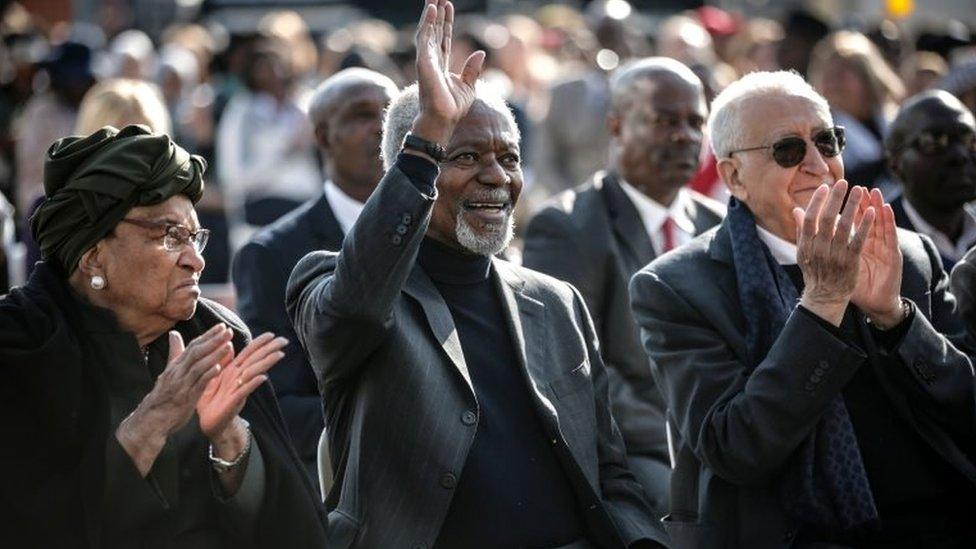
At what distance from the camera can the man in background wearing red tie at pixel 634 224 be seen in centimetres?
821

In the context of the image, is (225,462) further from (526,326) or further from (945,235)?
(945,235)

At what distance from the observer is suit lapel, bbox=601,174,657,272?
858 centimetres

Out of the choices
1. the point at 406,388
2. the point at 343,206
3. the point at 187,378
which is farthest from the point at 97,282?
the point at 343,206

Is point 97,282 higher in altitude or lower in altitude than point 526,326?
higher

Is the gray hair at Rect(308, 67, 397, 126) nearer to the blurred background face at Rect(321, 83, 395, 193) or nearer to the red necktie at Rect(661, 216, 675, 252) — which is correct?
the blurred background face at Rect(321, 83, 395, 193)

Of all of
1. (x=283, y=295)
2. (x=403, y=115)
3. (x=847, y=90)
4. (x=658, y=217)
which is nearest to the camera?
(x=403, y=115)

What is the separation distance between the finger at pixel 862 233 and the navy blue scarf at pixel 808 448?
0.48 meters

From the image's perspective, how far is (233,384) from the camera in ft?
18.6

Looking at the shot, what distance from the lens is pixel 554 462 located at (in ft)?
20.5

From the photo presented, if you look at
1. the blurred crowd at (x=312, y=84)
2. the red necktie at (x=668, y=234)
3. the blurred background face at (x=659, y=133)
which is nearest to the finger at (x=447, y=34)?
the red necktie at (x=668, y=234)

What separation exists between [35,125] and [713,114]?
22.1 ft

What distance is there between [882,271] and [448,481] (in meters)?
1.52

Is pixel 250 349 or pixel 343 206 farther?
pixel 343 206

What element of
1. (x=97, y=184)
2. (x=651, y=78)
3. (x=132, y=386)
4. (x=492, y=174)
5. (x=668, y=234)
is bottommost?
(x=668, y=234)
